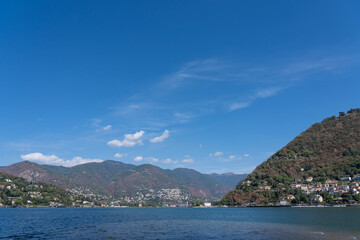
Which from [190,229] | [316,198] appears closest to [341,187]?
[316,198]

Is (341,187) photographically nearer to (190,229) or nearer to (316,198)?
(316,198)

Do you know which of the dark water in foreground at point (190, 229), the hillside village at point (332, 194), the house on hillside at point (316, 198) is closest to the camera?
the dark water in foreground at point (190, 229)

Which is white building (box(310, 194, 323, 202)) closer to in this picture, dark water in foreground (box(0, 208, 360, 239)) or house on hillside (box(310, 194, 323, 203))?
house on hillside (box(310, 194, 323, 203))

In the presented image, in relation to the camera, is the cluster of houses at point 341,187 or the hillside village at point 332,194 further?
the cluster of houses at point 341,187

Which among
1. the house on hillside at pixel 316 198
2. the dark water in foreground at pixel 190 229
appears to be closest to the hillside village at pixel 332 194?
the house on hillside at pixel 316 198

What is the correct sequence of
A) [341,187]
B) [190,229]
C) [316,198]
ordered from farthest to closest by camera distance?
[316,198] → [341,187] → [190,229]

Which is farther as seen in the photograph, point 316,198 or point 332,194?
point 316,198

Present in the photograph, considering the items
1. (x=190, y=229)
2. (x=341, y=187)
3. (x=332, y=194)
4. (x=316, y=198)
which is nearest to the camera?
(x=190, y=229)

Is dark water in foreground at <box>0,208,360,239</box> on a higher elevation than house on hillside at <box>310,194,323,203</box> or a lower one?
higher

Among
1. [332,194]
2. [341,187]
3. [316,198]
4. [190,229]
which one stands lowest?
[316,198]

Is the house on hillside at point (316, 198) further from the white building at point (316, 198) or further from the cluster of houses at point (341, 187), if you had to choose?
the cluster of houses at point (341, 187)

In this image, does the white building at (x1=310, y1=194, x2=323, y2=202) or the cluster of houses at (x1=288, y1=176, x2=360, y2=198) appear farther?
the white building at (x1=310, y1=194, x2=323, y2=202)

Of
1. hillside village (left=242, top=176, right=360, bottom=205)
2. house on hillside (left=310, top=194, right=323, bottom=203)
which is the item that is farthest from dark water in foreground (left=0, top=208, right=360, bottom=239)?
house on hillside (left=310, top=194, right=323, bottom=203)

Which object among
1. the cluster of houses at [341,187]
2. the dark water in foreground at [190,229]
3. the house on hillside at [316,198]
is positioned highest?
the cluster of houses at [341,187]
